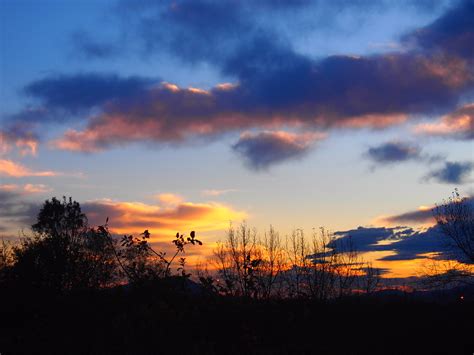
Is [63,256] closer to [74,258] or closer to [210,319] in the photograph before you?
[74,258]

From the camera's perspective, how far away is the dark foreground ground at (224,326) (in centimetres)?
1249

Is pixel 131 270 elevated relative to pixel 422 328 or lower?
elevated

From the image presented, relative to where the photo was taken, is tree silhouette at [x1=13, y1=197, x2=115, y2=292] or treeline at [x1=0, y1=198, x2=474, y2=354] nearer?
treeline at [x1=0, y1=198, x2=474, y2=354]

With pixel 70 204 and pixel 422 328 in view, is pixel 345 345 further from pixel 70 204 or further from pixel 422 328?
pixel 70 204

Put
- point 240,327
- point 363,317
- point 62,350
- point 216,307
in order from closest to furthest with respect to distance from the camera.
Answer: point 62,350, point 240,327, point 216,307, point 363,317

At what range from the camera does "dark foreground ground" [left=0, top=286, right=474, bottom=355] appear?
12.5 m

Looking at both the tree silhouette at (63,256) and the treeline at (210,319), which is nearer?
the treeline at (210,319)

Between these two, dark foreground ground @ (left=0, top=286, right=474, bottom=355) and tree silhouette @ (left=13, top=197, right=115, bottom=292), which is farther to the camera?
tree silhouette @ (left=13, top=197, right=115, bottom=292)

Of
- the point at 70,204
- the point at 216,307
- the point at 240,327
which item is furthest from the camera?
the point at 70,204

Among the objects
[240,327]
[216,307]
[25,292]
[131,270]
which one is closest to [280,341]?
[240,327]

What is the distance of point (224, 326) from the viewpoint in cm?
1383

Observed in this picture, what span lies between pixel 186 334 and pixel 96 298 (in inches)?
179

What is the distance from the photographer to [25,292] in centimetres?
1891

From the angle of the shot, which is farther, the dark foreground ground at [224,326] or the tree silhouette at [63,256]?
the tree silhouette at [63,256]
